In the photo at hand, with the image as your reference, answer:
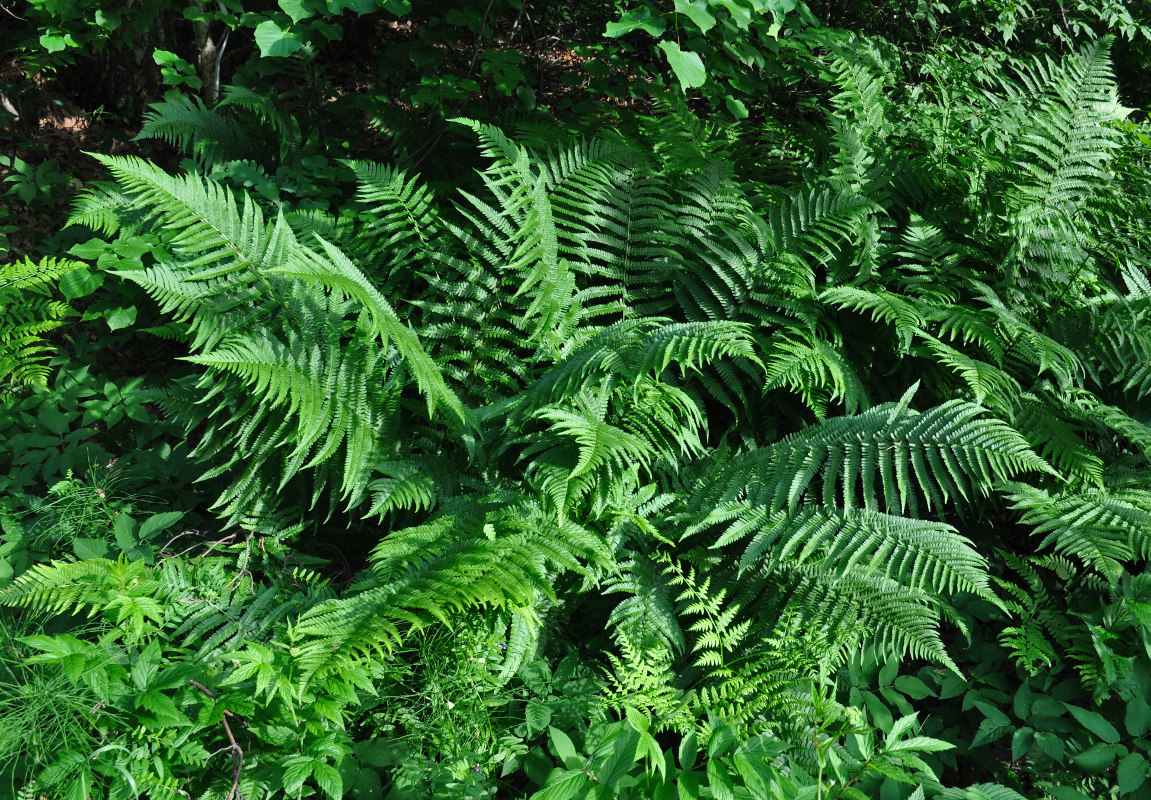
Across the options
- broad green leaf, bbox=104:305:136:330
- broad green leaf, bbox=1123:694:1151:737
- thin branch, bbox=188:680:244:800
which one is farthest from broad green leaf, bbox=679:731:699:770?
broad green leaf, bbox=104:305:136:330

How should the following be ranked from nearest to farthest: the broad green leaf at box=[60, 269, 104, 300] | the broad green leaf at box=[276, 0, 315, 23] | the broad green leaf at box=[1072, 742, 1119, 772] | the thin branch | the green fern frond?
1. the thin branch
2. the broad green leaf at box=[1072, 742, 1119, 772]
3. the green fern frond
4. the broad green leaf at box=[276, 0, 315, 23]
5. the broad green leaf at box=[60, 269, 104, 300]

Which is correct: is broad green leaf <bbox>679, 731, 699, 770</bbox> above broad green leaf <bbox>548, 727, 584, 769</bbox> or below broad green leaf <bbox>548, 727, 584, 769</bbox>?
above

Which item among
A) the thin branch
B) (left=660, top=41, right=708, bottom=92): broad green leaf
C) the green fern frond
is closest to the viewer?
the thin branch

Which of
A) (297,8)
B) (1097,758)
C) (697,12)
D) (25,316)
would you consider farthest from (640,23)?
(25,316)

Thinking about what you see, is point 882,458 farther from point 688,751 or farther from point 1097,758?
point 688,751

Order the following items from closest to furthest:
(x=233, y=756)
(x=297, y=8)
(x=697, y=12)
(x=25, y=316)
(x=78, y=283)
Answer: (x=233, y=756) < (x=697, y=12) < (x=297, y=8) < (x=78, y=283) < (x=25, y=316)

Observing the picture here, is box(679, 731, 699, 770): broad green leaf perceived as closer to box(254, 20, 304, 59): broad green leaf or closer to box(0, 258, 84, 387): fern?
box(254, 20, 304, 59): broad green leaf

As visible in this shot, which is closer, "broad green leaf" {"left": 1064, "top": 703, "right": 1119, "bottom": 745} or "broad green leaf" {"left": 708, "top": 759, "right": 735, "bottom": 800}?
"broad green leaf" {"left": 708, "top": 759, "right": 735, "bottom": 800}

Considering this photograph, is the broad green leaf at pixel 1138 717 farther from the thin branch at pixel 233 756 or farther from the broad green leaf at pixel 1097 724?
the thin branch at pixel 233 756

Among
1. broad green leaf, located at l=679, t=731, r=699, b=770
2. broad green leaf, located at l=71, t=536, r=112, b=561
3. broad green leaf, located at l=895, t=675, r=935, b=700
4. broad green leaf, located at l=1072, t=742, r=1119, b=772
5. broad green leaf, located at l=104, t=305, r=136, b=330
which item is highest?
broad green leaf, located at l=679, t=731, r=699, b=770

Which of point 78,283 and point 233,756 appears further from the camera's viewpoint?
point 78,283

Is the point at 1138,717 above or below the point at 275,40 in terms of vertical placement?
below

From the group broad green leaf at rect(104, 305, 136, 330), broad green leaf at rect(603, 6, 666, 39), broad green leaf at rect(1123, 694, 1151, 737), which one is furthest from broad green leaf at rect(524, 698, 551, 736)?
broad green leaf at rect(104, 305, 136, 330)

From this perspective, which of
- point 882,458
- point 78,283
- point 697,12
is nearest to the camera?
point 697,12
